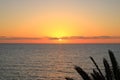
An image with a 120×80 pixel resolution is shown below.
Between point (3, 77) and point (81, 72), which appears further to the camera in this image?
point (3, 77)

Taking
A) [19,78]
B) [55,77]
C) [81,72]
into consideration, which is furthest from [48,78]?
[81,72]

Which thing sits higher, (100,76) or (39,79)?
(39,79)

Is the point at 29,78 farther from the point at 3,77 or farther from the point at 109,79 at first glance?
the point at 109,79

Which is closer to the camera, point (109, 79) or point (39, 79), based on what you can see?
point (109, 79)

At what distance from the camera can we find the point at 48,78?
56.8 metres

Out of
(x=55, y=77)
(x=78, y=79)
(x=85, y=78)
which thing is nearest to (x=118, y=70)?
(x=85, y=78)

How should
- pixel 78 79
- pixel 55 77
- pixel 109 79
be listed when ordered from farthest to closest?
pixel 55 77 < pixel 78 79 < pixel 109 79

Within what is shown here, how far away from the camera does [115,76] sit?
1384cm

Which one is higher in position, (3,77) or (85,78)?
(3,77)

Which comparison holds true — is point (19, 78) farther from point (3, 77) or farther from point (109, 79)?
point (109, 79)

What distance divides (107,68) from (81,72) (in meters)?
1.24

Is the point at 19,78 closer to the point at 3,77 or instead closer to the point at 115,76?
the point at 3,77

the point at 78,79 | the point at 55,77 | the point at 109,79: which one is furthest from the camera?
the point at 55,77

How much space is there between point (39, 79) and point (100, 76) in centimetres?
4270
